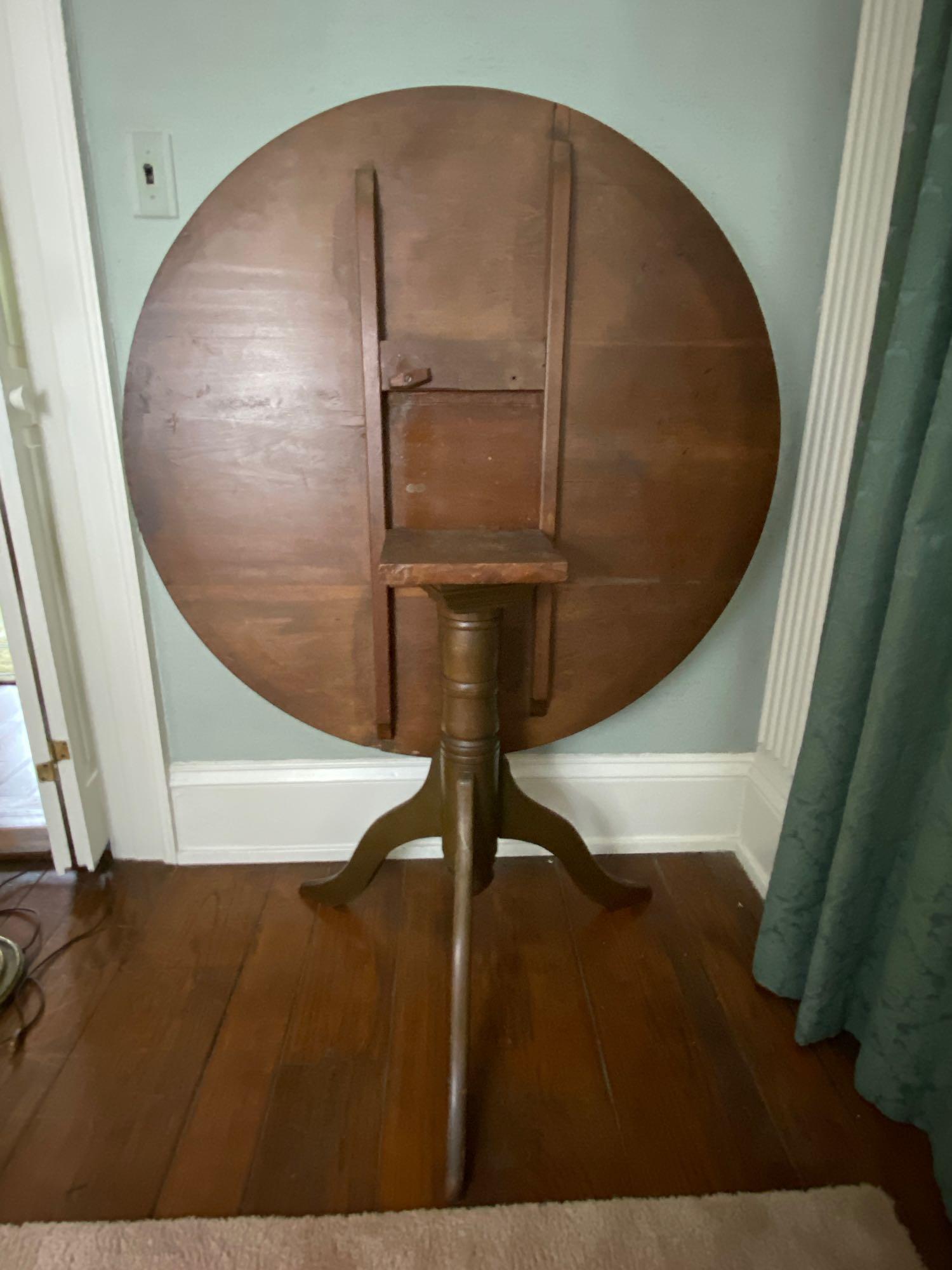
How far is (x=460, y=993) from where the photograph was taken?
1.11 meters

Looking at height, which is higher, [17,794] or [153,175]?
[153,175]

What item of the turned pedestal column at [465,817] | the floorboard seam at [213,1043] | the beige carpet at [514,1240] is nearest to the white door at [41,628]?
the floorboard seam at [213,1043]

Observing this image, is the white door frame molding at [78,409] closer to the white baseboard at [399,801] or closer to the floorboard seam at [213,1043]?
the white baseboard at [399,801]

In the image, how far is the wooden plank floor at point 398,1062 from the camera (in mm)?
1021

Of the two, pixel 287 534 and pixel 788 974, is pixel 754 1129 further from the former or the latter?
pixel 287 534

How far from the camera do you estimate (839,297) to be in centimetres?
130

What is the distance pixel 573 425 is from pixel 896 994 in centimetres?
94

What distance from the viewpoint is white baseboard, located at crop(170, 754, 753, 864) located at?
Result: 1.58 metres

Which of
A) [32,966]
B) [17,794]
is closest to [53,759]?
[32,966]

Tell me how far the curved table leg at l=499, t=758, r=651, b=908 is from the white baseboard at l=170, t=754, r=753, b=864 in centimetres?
17

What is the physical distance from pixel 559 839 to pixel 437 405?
813mm

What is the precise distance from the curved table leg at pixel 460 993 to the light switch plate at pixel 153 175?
3.49 feet

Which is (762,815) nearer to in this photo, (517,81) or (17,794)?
(517,81)

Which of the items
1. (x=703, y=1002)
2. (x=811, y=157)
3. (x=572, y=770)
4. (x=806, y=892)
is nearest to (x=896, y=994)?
(x=806, y=892)
